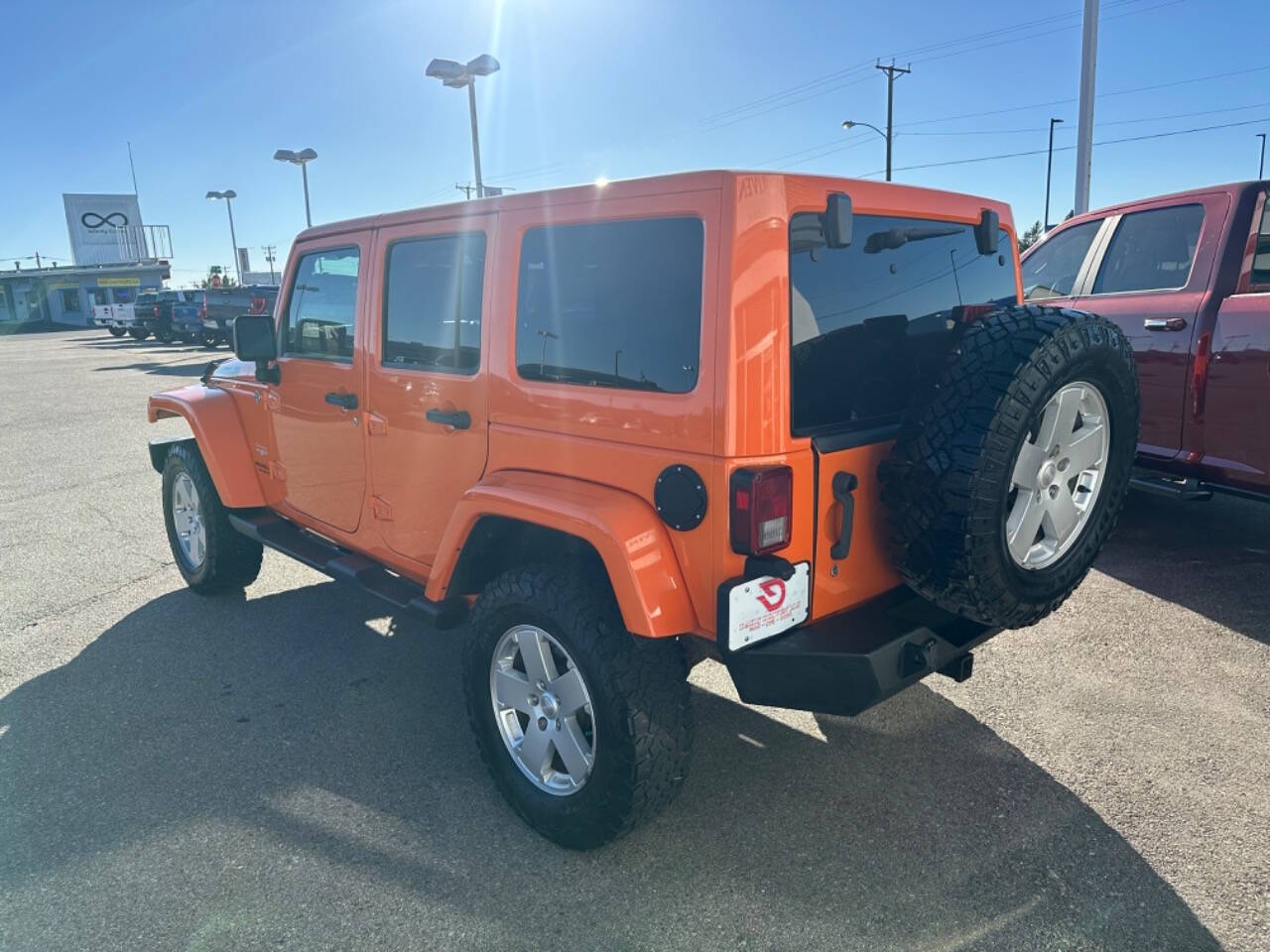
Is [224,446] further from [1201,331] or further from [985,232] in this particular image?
[1201,331]

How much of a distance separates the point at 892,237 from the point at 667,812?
2.01m

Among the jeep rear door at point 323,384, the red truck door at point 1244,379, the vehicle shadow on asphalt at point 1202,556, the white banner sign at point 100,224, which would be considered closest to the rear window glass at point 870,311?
the jeep rear door at point 323,384

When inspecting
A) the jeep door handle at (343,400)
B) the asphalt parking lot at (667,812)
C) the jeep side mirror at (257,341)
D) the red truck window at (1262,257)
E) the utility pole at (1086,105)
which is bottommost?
the asphalt parking lot at (667,812)

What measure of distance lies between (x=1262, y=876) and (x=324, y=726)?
323 centimetres

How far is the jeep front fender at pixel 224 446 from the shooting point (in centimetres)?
451

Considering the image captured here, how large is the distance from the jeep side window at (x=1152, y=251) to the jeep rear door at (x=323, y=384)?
442 cm

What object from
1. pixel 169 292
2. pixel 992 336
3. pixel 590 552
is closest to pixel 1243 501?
pixel 992 336

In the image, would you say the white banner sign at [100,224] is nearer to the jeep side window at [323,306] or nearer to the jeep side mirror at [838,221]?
the jeep side window at [323,306]

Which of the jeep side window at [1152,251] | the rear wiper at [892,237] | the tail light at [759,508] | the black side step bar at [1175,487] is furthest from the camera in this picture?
the jeep side window at [1152,251]

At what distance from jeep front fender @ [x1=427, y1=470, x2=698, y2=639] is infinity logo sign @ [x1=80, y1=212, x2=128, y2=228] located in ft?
243

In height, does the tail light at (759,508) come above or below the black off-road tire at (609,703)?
above

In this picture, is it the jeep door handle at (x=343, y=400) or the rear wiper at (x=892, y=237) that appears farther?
the jeep door handle at (x=343, y=400)

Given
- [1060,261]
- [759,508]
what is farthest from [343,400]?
[1060,261]

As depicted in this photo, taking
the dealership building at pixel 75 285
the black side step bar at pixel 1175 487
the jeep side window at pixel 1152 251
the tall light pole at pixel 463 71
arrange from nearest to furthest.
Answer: the black side step bar at pixel 1175 487 → the jeep side window at pixel 1152 251 → the tall light pole at pixel 463 71 → the dealership building at pixel 75 285
